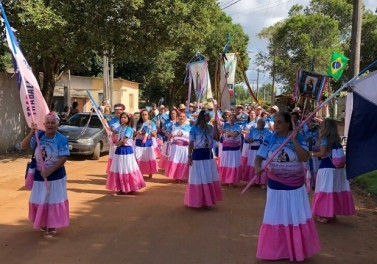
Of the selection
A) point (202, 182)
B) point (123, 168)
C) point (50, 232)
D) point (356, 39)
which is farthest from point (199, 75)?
point (50, 232)

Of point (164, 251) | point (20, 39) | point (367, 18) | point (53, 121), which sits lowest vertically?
point (164, 251)

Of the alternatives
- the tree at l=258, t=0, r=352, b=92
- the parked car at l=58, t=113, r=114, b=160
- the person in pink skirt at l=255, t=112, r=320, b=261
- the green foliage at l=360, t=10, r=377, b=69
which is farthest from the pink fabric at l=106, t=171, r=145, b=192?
the green foliage at l=360, t=10, r=377, b=69

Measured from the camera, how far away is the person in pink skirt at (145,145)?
11.4m

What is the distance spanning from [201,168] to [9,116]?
975 centimetres

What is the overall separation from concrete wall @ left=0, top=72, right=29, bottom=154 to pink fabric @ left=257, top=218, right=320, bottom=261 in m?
12.2

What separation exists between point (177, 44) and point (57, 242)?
39.5 ft

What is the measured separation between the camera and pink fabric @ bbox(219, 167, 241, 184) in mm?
10956

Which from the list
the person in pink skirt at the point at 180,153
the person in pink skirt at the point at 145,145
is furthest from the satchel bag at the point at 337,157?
the person in pink skirt at the point at 145,145

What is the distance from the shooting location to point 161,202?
29.5 feet

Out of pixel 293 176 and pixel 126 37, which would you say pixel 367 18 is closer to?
pixel 126 37

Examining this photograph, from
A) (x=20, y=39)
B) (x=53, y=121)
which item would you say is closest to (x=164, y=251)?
(x=53, y=121)

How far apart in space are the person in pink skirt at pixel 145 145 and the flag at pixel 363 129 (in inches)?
269

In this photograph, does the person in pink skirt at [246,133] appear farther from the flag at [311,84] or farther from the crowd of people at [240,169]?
the flag at [311,84]

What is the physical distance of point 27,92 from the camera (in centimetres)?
631
